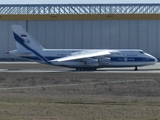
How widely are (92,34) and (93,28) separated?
103 centimetres

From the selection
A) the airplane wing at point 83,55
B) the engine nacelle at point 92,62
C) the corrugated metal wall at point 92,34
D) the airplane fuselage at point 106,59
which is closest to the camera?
the airplane wing at point 83,55

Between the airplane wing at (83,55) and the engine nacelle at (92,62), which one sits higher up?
the airplane wing at (83,55)

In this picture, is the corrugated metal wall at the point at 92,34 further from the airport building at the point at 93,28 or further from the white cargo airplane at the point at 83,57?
the white cargo airplane at the point at 83,57

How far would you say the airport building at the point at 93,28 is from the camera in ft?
271

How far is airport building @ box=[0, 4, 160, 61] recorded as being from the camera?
271 ft

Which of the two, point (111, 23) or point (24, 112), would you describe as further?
point (111, 23)

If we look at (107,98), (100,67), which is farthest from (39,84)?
(100,67)

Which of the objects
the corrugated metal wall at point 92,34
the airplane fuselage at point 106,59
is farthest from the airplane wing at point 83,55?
the corrugated metal wall at point 92,34

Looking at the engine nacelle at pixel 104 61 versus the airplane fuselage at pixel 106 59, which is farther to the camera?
the engine nacelle at pixel 104 61

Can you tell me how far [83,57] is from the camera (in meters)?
54.2

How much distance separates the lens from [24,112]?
821 inches

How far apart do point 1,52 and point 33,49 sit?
93.1ft

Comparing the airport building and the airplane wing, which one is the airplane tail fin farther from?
the airport building

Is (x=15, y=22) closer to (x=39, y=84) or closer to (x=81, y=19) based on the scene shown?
(x=81, y=19)
